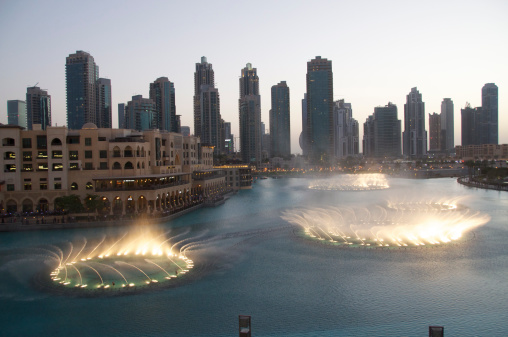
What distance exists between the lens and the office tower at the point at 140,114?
591ft

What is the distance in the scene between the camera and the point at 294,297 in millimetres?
17844

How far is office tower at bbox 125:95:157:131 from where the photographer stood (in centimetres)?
18019

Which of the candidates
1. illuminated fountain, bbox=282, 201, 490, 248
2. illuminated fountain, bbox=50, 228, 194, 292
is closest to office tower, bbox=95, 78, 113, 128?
illuminated fountain, bbox=282, 201, 490, 248

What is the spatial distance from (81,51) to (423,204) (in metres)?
170

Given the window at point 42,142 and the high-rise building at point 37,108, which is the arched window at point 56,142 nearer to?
the window at point 42,142

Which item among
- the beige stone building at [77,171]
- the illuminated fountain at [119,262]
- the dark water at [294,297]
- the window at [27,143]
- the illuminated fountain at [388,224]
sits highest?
the window at [27,143]

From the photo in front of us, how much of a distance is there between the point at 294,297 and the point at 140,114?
174 metres

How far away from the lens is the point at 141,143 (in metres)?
42.4

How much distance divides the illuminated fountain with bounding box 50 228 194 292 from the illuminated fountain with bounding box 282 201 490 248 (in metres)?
10.0

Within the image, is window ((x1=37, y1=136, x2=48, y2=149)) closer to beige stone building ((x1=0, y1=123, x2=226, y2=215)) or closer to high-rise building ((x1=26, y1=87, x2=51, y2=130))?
beige stone building ((x1=0, y1=123, x2=226, y2=215))

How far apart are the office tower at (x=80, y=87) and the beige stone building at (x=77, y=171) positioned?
146796 millimetres

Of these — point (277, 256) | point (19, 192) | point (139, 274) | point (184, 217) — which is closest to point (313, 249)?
point (277, 256)

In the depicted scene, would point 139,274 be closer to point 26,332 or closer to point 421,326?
point 26,332

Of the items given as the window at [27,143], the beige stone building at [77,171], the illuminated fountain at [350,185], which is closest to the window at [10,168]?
the beige stone building at [77,171]
